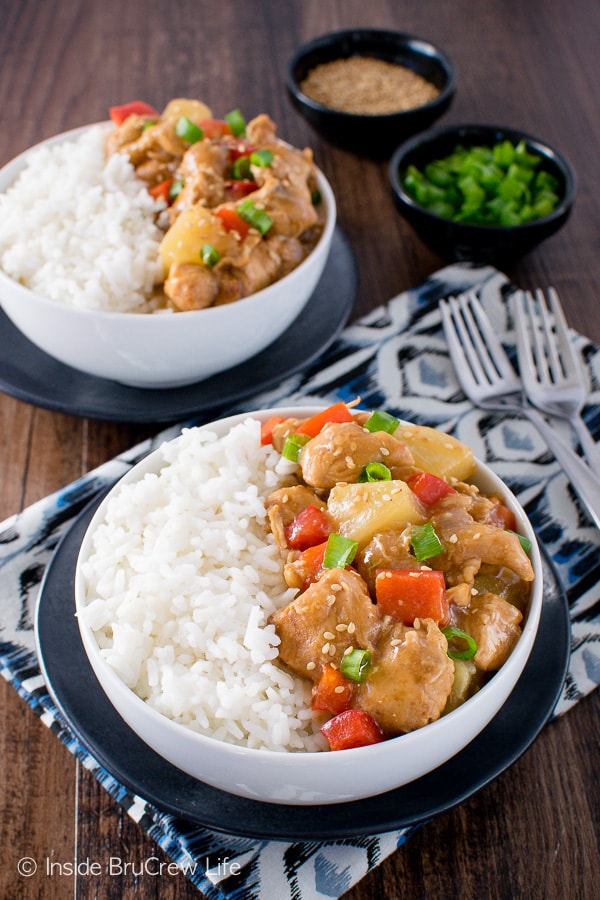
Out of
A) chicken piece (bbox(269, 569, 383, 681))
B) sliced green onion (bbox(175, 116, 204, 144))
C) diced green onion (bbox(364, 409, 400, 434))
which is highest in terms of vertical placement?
sliced green onion (bbox(175, 116, 204, 144))

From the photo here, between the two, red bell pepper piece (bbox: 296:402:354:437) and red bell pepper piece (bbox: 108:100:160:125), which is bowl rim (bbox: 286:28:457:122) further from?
red bell pepper piece (bbox: 296:402:354:437)

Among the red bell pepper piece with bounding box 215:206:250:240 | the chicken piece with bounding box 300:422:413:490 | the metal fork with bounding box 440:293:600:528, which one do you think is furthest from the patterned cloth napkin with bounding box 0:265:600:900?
the chicken piece with bounding box 300:422:413:490

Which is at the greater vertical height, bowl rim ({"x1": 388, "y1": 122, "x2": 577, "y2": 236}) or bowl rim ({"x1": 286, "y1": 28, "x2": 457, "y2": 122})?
bowl rim ({"x1": 286, "y1": 28, "x2": 457, "y2": 122})

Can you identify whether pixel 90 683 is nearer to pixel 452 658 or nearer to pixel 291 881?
pixel 291 881

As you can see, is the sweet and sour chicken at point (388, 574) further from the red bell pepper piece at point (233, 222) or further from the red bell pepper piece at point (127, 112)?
the red bell pepper piece at point (127, 112)

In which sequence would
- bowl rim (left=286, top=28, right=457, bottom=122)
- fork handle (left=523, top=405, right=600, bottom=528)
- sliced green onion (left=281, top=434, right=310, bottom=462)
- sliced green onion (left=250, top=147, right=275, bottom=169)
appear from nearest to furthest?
sliced green onion (left=281, top=434, right=310, bottom=462)
fork handle (left=523, top=405, right=600, bottom=528)
sliced green onion (left=250, top=147, right=275, bottom=169)
bowl rim (left=286, top=28, right=457, bottom=122)

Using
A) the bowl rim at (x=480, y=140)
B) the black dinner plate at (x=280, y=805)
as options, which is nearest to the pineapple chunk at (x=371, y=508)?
the black dinner plate at (x=280, y=805)

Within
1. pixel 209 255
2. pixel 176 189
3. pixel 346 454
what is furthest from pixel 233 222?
pixel 346 454
